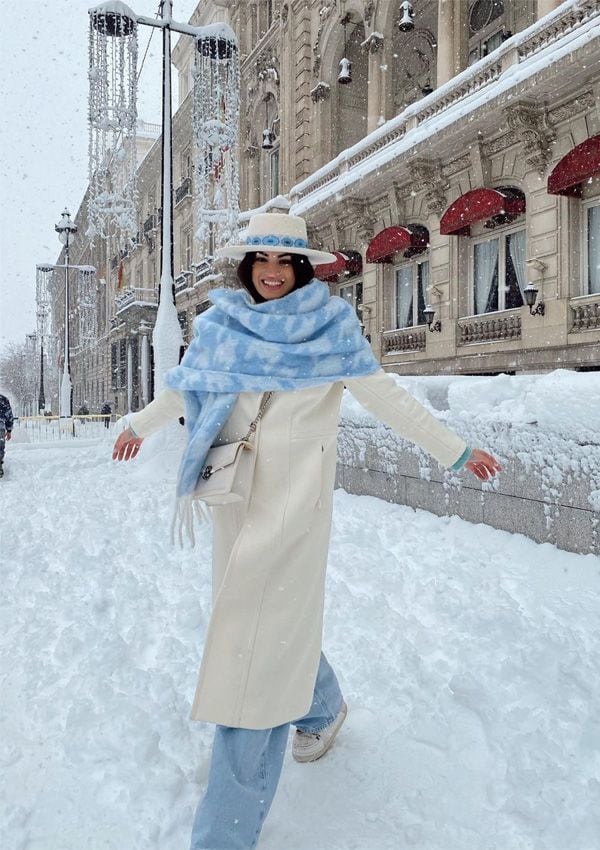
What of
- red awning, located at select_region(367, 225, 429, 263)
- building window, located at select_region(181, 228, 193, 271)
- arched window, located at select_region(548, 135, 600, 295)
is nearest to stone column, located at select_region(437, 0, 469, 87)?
red awning, located at select_region(367, 225, 429, 263)

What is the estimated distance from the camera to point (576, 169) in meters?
11.0

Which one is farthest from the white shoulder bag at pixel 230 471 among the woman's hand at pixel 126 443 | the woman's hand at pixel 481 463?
the woman's hand at pixel 481 463

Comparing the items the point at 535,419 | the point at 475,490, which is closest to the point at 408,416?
the point at 535,419

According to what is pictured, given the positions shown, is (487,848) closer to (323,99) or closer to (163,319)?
(163,319)

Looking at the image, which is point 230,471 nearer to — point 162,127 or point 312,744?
point 312,744

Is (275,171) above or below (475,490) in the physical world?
above

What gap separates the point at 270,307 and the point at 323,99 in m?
21.0

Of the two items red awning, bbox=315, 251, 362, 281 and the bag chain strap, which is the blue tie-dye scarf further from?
A: red awning, bbox=315, 251, 362, 281

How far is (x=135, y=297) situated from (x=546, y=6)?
2559 centimetres

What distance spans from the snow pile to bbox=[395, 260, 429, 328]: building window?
1071 centimetres

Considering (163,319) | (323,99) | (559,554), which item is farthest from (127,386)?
(559,554)

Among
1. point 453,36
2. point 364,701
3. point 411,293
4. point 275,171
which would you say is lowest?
point 364,701

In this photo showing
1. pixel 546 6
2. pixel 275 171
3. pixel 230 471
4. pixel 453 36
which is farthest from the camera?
pixel 275 171

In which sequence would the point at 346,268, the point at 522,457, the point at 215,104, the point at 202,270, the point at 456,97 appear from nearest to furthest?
the point at 522,457 < the point at 215,104 < the point at 456,97 < the point at 346,268 < the point at 202,270
